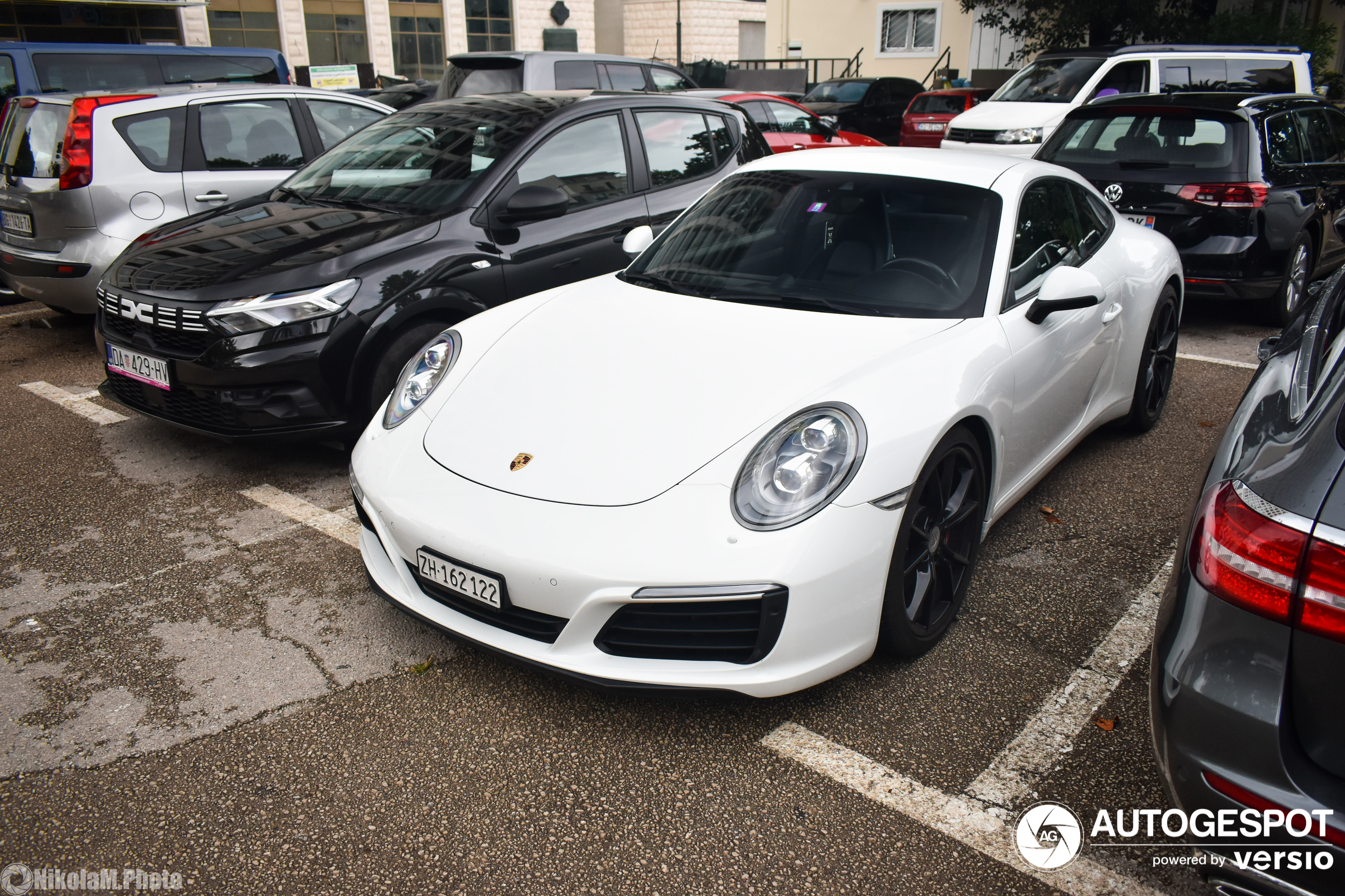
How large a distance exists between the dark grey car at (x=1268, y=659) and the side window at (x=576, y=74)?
8.81m

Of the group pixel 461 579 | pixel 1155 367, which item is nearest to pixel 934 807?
pixel 461 579

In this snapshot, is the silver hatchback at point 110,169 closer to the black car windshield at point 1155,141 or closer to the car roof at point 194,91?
the car roof at point 194,91

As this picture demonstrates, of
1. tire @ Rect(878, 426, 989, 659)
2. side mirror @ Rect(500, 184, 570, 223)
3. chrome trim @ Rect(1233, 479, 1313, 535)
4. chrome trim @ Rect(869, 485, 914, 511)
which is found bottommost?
tire @ Rect(878, 426, 989, 659)

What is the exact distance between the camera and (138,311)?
4156mm

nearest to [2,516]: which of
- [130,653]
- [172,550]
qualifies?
[172,550]

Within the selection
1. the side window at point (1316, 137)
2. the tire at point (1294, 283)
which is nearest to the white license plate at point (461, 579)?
the tire at point (1294, 283)

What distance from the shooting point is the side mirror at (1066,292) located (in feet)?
10.1

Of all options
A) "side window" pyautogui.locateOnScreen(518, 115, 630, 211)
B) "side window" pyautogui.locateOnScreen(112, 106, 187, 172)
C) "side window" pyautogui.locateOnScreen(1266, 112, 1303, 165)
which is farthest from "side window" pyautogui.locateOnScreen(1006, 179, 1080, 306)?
"side window" pyautogui.locateOnScreen(112, 106, 187, 172)

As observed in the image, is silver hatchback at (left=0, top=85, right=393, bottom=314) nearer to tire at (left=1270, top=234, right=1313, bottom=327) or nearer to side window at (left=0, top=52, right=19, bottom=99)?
side window at (left=0, top=52, right=19, bottom=99)

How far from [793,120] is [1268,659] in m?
10.3

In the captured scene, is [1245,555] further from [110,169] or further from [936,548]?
[110,169]

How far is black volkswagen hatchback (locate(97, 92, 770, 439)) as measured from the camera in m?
3.96

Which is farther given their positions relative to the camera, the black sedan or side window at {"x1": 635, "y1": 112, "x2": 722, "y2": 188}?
the black sedan

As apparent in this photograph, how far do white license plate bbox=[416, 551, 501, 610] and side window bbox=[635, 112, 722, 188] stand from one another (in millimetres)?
3323
